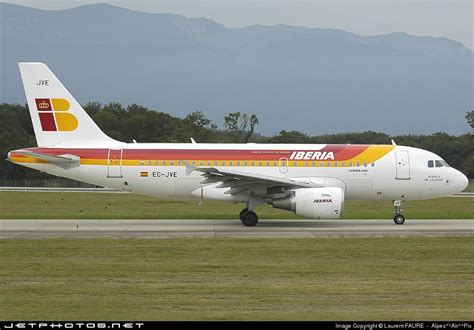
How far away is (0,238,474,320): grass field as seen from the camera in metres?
13.3

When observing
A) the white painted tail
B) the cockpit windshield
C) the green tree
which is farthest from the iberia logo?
the green tree

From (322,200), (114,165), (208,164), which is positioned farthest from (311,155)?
(114,165)

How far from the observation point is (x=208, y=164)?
3009 cm

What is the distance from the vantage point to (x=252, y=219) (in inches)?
1161

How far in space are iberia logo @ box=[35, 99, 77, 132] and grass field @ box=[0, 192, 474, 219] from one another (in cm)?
516

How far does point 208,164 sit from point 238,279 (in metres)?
13.4

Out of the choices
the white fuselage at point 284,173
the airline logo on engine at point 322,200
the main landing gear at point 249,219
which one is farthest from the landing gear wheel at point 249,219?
the airline logo on engine at point 322,200

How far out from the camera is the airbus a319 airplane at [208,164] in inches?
1182

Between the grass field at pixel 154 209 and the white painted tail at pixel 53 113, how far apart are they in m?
4.90

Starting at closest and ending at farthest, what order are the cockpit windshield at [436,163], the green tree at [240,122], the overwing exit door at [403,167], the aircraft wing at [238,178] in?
the aircraft wing at [238,178] < the overwing exit door at [403,167] < the cockpit windshield at [436,163] < the green tree at [240,122]

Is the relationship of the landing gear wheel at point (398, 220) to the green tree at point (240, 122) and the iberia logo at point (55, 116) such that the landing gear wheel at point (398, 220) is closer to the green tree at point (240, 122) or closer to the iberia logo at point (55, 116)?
the iberia logo at point (55, 116)

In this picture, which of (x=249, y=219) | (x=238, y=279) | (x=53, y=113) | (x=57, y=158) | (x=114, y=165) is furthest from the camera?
(x=53, y=113)

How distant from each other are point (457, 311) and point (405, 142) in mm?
79586

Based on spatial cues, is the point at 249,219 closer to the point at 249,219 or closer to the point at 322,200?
the point at 249,219
